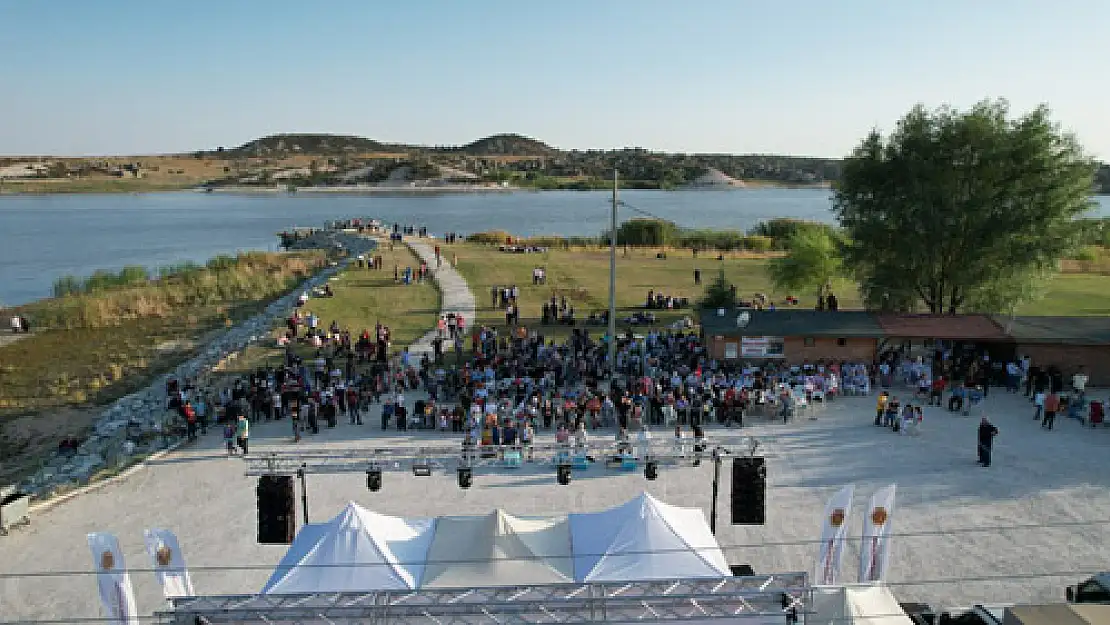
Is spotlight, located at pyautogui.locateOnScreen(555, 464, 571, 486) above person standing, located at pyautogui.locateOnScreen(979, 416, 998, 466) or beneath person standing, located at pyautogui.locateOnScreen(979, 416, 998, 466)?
beneath

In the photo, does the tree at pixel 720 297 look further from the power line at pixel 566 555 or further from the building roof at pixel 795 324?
the power line at pixel 566 555

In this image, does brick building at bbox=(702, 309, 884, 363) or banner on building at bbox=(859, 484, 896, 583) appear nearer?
banner on building at bbox=(859, 484, 896, 583)

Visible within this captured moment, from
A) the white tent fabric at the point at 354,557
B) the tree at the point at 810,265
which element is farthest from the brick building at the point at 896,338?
the white tent fabric at the point at 354,557

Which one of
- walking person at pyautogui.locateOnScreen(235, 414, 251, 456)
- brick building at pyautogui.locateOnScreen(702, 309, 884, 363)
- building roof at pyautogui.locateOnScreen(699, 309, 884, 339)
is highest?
building roof at pyautogui.locateOnScreen(699, 309, 884, 339)

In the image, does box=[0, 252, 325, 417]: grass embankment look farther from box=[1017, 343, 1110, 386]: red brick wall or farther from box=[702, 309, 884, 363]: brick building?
box=[1017, 343, 1110, 386]: red brick wall

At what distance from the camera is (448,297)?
3538 centimetres

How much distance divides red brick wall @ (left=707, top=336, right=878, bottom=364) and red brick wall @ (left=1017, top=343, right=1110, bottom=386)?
4.80m

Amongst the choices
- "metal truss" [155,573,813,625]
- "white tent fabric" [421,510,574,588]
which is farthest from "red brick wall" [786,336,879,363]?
"metal truss" [155,573,813,625]

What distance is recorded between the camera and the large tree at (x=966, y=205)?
28625mm

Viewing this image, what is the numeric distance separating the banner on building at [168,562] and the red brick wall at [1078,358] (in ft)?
77.9

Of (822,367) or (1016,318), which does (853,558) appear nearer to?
(822,367)

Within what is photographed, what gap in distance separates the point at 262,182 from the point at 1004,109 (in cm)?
18722

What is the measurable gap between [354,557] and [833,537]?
6.86m

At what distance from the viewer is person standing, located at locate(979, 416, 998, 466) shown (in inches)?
652
